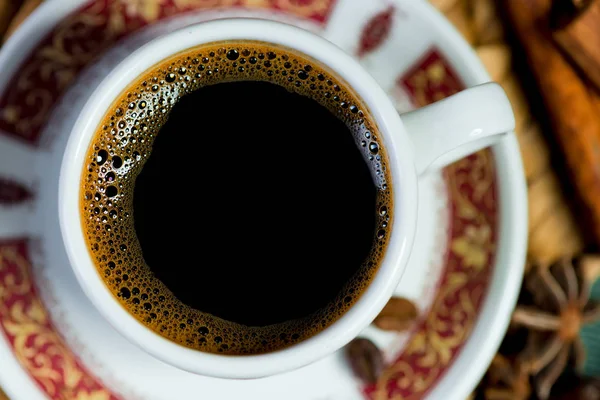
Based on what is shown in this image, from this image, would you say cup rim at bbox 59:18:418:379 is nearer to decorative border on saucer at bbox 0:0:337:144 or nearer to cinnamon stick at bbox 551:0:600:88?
decorative border on saucer at bbox 0:0:337:144

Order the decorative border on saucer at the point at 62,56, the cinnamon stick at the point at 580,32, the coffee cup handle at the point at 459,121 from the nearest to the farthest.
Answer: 1. the coffee cup handle at the point at 459,121
2. the decorative border on saucer at the point at 62,56
3. the cinnamon stick at the point at 580,32

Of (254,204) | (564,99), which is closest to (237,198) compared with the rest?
(254,204)

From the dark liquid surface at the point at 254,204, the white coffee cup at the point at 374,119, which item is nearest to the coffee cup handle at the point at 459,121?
the white coffee cup at the point at 374,119

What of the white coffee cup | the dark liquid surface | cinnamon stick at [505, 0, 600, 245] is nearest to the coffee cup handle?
the white coffee cup

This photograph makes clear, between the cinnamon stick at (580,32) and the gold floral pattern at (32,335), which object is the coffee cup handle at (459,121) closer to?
the cinnamon stick at (580,32)

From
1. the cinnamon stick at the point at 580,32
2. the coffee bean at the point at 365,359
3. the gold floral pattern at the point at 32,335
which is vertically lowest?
the coffee bean at the point at 365,359
